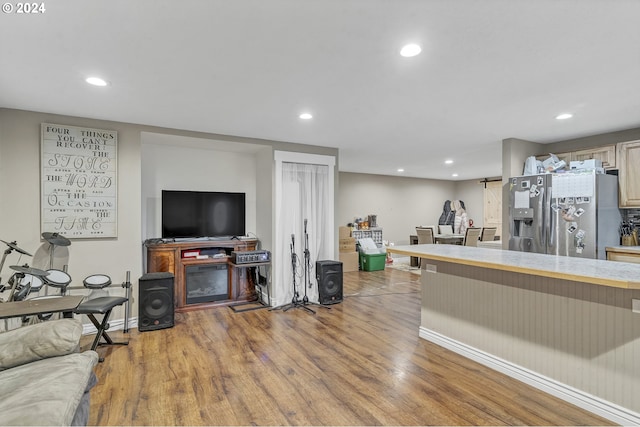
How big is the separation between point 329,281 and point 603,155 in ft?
12.6

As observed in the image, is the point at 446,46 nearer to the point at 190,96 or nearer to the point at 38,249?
the point at 190,96

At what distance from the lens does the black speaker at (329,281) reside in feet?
15.3

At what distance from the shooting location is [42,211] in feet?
11.0

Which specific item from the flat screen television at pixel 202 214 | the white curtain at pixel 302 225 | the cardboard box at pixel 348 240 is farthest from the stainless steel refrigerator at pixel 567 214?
the flat screen television at pixel 202 214

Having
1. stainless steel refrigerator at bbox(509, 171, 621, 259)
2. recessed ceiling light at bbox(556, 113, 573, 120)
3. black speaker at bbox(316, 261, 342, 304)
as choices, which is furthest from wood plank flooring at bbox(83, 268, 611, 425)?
recessed ceiling light at bbox(556, 113, 573, 120)

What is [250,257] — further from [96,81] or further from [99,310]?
[96,81]

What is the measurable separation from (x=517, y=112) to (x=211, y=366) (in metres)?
3.81

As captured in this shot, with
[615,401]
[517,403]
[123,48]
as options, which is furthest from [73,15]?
[615,401]

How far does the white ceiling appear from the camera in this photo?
1.72 metres

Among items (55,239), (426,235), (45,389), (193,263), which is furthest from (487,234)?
(45,389)

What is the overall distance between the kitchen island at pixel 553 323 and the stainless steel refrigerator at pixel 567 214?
5.04 feet

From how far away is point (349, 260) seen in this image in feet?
24.5

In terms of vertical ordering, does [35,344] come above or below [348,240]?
below

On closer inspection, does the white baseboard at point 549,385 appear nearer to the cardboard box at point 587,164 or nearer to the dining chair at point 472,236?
the cardboard box at point 587,164
